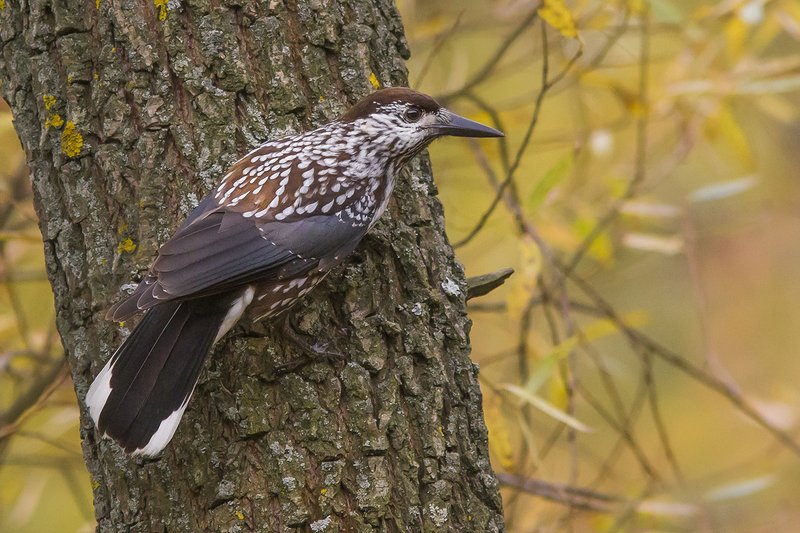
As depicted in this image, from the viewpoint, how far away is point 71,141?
2.64 meters

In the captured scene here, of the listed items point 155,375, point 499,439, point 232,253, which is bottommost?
point 499,439

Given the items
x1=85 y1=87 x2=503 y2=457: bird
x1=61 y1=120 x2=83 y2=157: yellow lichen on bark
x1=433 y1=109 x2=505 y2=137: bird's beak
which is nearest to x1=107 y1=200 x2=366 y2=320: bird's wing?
x1=85 y1=87 x2=503 y2=457: bird

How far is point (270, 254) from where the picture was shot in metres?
2.68

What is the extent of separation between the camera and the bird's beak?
9.98ft

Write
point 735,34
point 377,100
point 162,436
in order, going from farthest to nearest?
point 735,34
point 377,100
point 162,436

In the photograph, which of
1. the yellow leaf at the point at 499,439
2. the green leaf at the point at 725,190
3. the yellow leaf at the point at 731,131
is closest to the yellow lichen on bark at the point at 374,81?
the yellow leaf at the point at 499,439

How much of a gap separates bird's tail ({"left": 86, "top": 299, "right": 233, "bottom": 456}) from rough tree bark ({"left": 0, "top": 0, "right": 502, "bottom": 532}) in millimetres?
77

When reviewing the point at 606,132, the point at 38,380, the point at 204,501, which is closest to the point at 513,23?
the point at 606,132

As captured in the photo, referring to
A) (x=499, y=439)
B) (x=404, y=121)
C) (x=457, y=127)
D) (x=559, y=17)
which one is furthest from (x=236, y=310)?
(x=559, y=17)

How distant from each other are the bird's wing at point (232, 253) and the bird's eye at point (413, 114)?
43cm

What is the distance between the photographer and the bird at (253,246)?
2.47 meters

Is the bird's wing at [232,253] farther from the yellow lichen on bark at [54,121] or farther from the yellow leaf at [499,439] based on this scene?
the yellow leaf at [499,439]

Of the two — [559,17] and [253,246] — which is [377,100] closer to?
[253,246]

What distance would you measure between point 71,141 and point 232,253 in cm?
56
